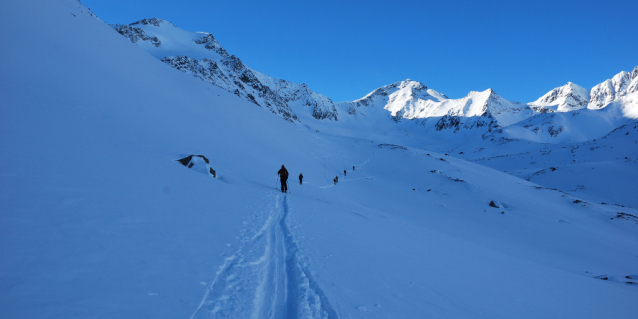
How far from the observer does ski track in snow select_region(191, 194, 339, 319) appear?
3.33 m

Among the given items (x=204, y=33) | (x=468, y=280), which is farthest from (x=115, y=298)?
(x=204, y=33)

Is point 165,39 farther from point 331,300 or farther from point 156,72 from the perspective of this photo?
point 331,300

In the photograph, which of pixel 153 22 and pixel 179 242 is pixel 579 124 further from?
pixel 153 22


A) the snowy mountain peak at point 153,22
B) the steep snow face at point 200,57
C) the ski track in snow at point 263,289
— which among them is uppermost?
the snowy mountain peak at point 153,22

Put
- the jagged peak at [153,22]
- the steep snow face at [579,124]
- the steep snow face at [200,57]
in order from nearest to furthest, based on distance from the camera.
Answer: the steep snow face at [200,57], the steep snow face at [579,124], the jagged peak at [153,22]

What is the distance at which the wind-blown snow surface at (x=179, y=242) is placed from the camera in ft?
10.4

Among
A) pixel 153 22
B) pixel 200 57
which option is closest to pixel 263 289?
pixel 200 57

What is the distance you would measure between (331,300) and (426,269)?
3286 mm

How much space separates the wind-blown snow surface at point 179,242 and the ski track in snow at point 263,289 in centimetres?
3

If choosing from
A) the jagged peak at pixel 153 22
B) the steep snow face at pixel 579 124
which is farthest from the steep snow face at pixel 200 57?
the steep snow face at pixel 579 124

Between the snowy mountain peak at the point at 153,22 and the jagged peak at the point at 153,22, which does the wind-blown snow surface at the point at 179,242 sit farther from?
the jagged peak at the point at 153,22

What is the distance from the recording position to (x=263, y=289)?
3.96m

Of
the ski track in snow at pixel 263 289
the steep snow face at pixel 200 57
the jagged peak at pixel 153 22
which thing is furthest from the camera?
the jagged peak at pixel 153 22

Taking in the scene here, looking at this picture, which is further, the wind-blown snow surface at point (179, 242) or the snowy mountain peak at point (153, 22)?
the snowy mountain peak at point (153, 22)
